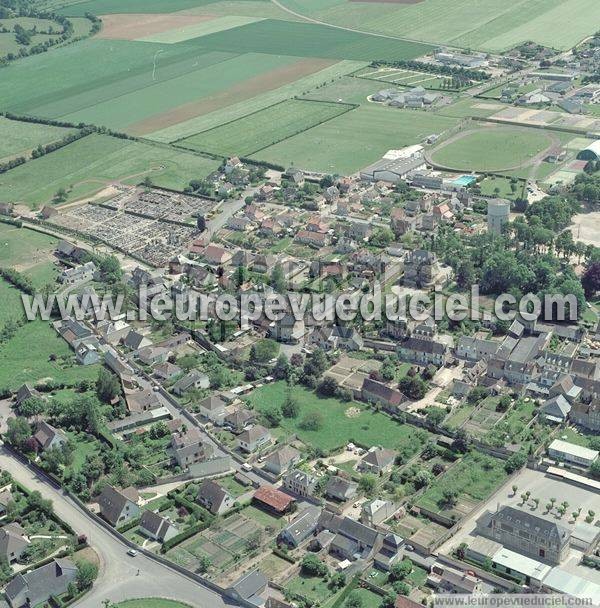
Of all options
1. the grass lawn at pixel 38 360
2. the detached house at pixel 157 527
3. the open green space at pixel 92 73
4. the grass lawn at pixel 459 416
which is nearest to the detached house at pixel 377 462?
the grass lawn at pixel 459 416

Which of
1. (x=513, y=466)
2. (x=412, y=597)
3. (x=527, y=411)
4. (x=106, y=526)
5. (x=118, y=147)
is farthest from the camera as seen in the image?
(x=118, y=147)

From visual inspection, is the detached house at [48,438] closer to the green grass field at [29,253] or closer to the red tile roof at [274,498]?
the red tile roof at [274,498]

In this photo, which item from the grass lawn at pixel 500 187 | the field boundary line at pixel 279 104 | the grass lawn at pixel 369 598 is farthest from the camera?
the field boundary line at pixel 279 104

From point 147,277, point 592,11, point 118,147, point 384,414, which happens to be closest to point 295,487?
point 384,414

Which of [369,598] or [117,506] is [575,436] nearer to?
[369,598]

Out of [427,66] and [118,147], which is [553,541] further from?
[427,66]

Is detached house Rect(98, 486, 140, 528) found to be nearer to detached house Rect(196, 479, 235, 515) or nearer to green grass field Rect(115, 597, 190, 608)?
detached house Rect(196, 479, 235, 515)
